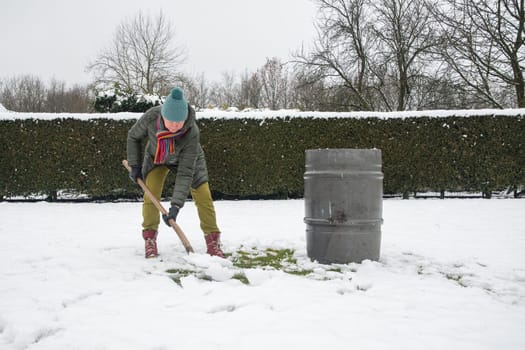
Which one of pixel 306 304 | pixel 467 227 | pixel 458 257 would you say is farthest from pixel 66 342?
pixel 467 227

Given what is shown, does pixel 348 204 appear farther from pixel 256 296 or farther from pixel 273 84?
pixel 273 84

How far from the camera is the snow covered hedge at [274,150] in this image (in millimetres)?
10359

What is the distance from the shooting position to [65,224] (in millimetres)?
7012

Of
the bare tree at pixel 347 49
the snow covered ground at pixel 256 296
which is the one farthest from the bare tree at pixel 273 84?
the snow covered ground at pixel 256 296

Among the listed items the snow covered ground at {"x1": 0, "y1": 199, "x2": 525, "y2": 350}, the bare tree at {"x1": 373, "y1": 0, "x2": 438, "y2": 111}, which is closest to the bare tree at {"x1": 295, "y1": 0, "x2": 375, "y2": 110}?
the bare tree at {"x1": 373, "y1": 0, "x2": 438, "y2": 111}

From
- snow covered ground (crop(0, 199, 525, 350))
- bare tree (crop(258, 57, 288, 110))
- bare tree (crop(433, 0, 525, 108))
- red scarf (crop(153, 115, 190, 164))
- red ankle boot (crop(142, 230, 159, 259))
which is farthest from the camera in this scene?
bare tree (crop(258, 57, 288, 110))

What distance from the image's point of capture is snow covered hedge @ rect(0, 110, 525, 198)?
10.4 meters

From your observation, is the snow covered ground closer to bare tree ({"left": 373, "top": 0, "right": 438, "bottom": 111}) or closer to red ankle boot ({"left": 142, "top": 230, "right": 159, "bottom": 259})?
red ankle boot ({"left": 142, "top": 230, "right": 159, "bottom": 259})

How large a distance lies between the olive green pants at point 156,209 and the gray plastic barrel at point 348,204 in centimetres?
109

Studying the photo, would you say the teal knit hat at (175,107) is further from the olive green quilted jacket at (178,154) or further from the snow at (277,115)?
the snow at (277,115)

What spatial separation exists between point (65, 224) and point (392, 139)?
7.22 m

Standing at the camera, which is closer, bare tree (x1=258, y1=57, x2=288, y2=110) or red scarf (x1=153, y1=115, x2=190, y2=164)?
red scarf (x1=153, y1=115, x2=190, y2=164)

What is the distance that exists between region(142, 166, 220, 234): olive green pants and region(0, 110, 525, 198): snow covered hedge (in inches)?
229

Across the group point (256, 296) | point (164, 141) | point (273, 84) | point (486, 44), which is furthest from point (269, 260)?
point (273, 84)
